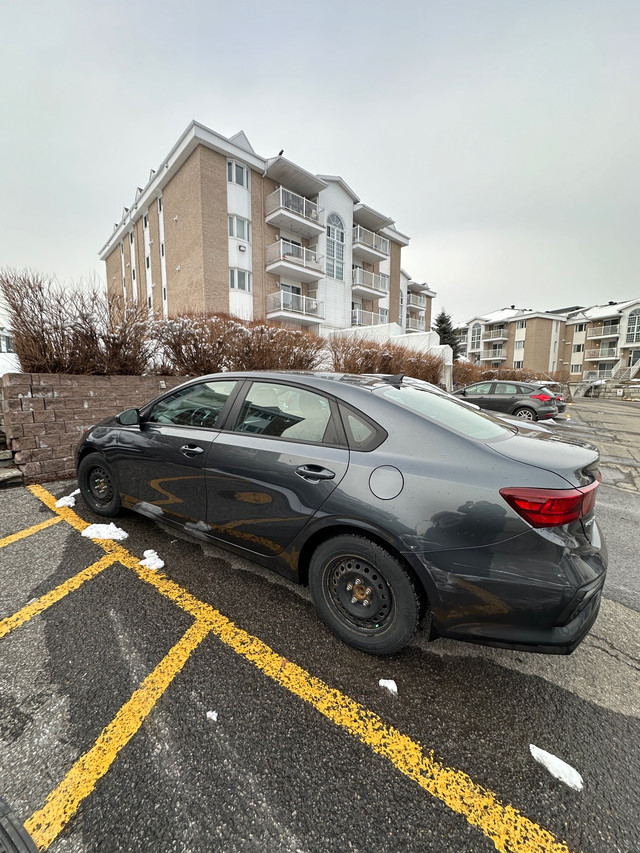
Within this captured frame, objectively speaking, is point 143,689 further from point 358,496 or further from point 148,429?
point 148,429

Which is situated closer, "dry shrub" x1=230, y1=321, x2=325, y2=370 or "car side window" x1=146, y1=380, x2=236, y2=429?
"car side window" x1=146, y1=380, x2=236, y2=429

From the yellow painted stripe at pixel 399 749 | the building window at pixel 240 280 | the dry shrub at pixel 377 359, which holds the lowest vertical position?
the yellow painted stripe at pixel 399 749

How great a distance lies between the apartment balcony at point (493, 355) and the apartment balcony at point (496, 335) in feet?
6.17

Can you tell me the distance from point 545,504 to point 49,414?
553 centimetres

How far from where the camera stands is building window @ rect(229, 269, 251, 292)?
20031mm

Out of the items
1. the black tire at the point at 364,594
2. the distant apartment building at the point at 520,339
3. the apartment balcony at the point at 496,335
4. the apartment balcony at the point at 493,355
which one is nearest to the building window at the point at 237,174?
the black tire at the point at 364,594

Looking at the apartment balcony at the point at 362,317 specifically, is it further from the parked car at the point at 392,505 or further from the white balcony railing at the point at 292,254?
the parked car at the point at 392,505

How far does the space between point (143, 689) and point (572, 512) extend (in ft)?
7.25

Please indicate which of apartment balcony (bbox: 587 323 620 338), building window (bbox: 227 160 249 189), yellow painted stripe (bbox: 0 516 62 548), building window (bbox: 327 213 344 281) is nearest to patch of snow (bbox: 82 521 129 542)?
yellow painted stripe (bbox: 0 516 62 548)

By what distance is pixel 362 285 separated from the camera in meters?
26.4

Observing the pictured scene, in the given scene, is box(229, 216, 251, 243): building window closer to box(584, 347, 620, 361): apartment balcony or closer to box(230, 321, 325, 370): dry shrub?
box(230, 321, 325, 370): dry shrub

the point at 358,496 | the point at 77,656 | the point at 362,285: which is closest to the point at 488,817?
the point at 358,496

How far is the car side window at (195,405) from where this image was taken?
8.93 ft

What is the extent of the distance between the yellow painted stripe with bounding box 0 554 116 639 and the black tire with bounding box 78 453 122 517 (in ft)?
2.12
